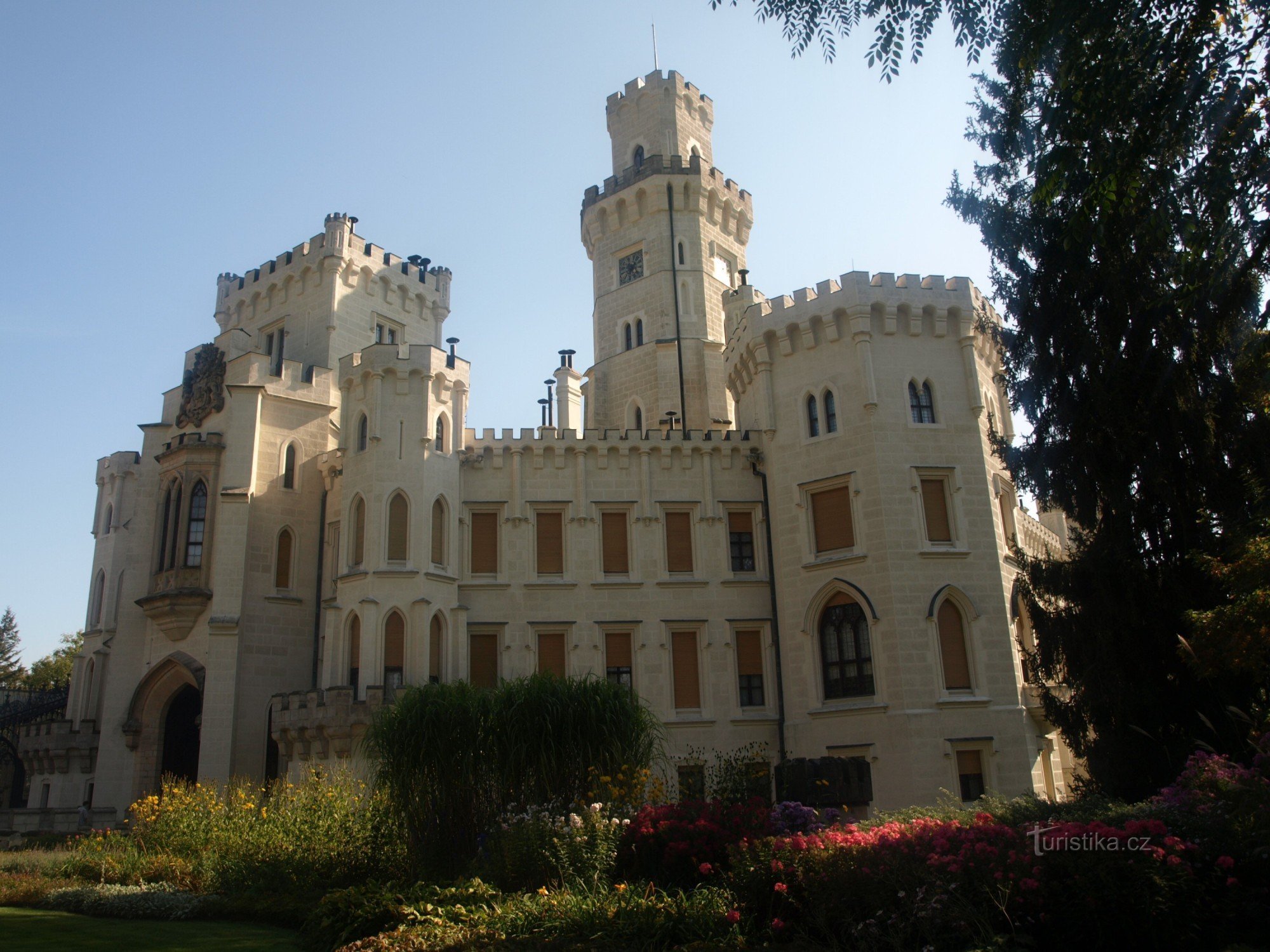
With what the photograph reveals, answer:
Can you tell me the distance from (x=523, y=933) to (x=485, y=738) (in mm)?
6053

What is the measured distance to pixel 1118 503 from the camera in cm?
1895

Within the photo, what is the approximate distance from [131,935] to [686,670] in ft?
58.3

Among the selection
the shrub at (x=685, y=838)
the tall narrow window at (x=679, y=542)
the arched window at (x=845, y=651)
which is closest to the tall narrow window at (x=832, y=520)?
the arched window at (x=845, y=651)

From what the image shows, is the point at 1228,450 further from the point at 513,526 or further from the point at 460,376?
the point at 460,376

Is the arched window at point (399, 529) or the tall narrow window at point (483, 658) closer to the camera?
the arched window at point (399, 529)

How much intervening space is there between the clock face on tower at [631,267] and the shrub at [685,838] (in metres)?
27.5

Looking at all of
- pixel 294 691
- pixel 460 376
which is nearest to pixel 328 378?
pixel 460 376

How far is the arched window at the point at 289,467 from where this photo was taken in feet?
100

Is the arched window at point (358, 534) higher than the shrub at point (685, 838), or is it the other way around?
the arched window at point (358, 534)

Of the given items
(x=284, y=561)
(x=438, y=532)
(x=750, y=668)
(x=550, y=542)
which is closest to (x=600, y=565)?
(x=550, y=542)

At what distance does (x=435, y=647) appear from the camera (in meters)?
27.4

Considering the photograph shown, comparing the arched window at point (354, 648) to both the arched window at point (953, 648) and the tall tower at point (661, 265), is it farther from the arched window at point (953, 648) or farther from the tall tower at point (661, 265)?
the arched window at point (953, 648)

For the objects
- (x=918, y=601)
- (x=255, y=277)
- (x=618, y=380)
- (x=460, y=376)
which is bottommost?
(x=918, y=601)

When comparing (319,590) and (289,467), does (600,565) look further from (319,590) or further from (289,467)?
(289,467)
